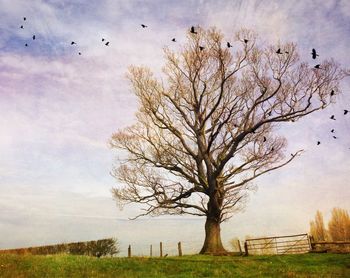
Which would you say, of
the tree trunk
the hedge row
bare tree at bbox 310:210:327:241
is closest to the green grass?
the tree trunk

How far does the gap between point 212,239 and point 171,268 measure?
964 centimetres

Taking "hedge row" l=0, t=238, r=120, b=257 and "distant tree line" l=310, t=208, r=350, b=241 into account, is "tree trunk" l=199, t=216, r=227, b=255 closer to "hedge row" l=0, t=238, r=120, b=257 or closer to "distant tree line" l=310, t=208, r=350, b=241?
"hedge row" l=0, t=238, r=120, b=257

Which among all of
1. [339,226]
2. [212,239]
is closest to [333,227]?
[339,226]

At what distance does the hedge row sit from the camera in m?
31.8

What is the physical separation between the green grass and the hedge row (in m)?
12.1

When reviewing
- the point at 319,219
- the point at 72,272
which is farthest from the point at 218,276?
the point at 319,219

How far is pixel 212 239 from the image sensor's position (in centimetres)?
2556

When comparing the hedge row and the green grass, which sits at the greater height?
the hedge row

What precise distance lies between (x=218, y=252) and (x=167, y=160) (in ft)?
24.6

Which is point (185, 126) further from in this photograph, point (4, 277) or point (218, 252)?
point (4, 277)

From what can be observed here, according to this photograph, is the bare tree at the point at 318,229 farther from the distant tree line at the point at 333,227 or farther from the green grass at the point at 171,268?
the green grass at the point at 171,268

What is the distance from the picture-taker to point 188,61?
2662cm

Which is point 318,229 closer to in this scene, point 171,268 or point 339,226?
point 339,226

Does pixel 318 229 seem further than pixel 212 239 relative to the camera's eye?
Yes
